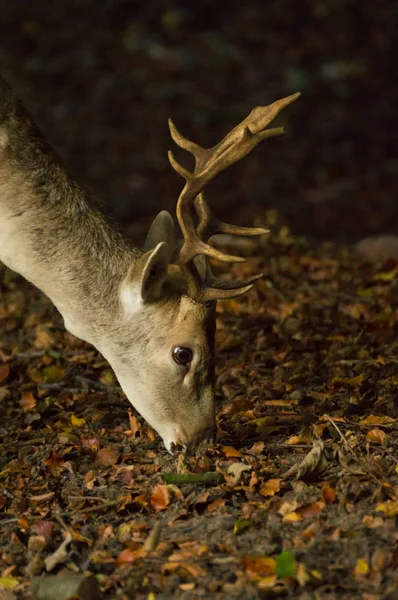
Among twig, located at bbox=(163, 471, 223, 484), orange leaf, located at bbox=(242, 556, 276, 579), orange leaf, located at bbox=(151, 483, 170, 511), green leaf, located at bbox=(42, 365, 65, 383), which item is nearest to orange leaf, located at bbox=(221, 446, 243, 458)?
twig, located at bbox=(163, 471, 223, 484)

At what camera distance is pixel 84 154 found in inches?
563

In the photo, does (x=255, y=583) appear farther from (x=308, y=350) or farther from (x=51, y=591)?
(x=308, y=350)

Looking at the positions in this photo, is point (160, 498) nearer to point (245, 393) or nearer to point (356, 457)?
point (356, 457)

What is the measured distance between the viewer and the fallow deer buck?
209 inches

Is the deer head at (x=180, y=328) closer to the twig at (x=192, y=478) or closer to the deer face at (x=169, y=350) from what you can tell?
the deer face at (x=169, y=350)

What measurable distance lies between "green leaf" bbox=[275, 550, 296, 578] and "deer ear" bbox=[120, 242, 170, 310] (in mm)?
1786

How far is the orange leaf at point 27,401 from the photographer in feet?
20.7

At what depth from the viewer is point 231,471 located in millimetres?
4934

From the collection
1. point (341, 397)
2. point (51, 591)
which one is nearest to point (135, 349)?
point (341, 397)

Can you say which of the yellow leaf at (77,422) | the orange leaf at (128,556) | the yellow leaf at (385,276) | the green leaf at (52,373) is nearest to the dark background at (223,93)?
the yellow leaf at (385,276)

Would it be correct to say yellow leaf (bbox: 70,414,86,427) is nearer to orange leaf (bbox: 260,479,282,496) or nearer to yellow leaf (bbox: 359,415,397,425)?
orange leaf (bbox: 260,479,282,496)

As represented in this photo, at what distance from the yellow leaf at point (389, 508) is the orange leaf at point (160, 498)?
1.02 metres

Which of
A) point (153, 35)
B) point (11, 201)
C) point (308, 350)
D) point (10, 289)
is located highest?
point (11, 201)

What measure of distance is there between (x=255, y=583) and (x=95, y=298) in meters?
2.10
